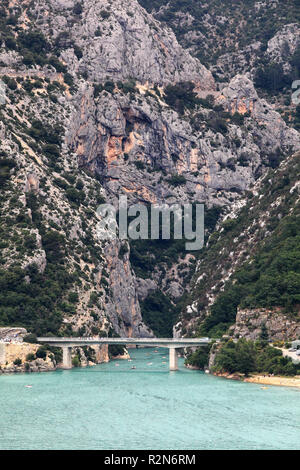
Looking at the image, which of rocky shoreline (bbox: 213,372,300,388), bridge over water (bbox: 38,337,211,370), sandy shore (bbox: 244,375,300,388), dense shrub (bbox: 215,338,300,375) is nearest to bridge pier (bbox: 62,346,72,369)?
bridge over water (bbox: 38,337,211,370)

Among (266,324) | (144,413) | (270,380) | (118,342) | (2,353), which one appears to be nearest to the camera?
(144,413)

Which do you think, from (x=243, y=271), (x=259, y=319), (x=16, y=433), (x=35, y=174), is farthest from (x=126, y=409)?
(x=35, y=174)

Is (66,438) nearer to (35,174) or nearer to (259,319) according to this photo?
(259,319)

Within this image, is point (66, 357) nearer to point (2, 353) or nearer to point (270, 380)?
point (2, 353)

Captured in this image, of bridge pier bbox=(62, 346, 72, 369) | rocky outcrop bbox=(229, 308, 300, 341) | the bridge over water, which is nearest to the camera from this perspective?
rocky outcrop bbox=(229, 308, 300, 341)

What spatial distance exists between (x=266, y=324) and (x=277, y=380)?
46.6 feet

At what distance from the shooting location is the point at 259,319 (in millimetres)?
126938

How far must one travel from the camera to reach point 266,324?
125m

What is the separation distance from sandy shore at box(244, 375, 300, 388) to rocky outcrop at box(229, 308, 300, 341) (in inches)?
321

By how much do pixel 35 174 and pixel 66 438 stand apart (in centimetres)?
10157

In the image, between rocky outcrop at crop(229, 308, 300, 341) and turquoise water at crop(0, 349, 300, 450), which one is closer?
turquoise water at crop(0, 349, 300, 450)

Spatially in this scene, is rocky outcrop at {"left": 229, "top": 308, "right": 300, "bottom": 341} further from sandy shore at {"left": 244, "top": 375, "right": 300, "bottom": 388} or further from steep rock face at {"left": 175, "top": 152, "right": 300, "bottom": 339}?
sandy shore at {"left": 244, "top": 375, "right": 300, "bottom": 388}

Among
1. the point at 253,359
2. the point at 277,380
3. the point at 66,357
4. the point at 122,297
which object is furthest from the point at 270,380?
the point at 122,297

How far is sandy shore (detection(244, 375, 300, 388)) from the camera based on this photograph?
110062 millimetres
